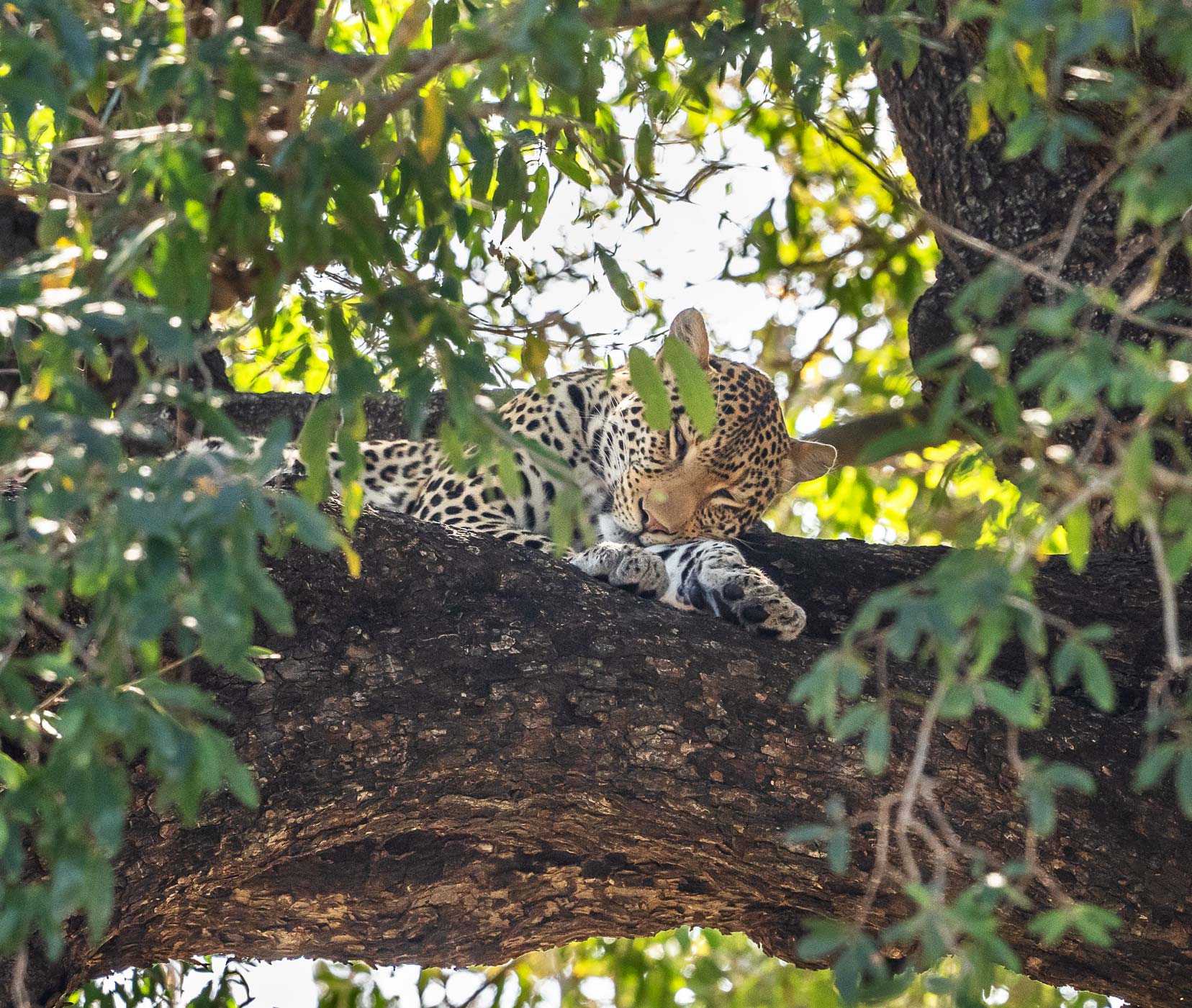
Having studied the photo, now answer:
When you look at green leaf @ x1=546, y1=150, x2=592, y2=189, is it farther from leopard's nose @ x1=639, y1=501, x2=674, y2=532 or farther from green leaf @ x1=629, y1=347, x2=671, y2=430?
leopard's nose @ x1=639, y1=501, x2=674, y2=532

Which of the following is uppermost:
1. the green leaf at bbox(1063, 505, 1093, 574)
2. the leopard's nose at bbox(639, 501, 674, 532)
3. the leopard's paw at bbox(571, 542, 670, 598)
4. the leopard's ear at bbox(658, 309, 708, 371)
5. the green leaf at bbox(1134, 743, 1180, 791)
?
the green leaf at bbox(1063, 505, 1093, 574)

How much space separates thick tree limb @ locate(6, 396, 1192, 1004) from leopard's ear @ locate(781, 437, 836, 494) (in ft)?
6.85

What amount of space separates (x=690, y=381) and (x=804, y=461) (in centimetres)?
328

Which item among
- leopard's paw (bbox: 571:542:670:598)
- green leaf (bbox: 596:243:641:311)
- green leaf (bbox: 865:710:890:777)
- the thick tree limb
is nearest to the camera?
green leaf (bbox: 865:710:890:777)

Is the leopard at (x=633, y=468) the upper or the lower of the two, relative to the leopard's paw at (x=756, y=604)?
lower

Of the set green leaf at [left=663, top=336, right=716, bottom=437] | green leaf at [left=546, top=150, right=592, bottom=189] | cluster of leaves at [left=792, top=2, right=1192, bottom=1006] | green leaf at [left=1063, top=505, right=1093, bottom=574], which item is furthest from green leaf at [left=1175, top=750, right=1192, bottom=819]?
green leaf at [left=546, top=150, right=592, bottom=189]

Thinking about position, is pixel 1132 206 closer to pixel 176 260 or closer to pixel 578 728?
pixel 176 260

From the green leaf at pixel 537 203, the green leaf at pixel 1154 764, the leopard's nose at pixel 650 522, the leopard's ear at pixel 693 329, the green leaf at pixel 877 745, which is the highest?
the green leaf at pixel 537 203

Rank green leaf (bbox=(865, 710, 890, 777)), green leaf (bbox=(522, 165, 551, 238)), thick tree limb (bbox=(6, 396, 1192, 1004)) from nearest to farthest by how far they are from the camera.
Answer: green leaf (bbox=(865, 710, 890, 777))
green leaf (bbox=(522, 165, 551, 238))
thick tree limb (bbox=(6, 396, 1192, 1004))

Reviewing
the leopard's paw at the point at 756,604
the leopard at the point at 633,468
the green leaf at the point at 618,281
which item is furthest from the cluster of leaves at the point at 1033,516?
the leopard at the point at 633,468

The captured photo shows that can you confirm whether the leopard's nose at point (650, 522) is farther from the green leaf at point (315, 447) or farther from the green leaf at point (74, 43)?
the green leaf at point (74, 43)

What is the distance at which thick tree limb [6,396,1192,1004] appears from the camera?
10.8ft

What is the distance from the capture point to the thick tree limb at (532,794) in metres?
3.30

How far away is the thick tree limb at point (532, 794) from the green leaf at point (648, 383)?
97cm
